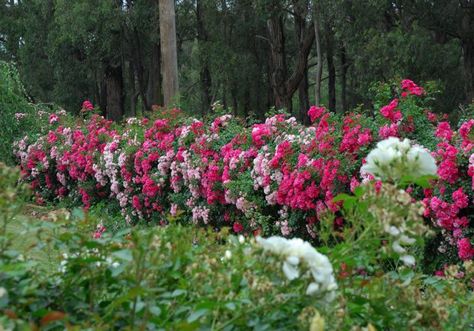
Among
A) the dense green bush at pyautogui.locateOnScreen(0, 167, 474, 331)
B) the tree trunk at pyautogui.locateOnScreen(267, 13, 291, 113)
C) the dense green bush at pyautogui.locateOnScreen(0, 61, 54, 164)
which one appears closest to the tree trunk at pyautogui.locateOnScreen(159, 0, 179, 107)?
the dense green bush at pyautogui.locateOnScreen(0, 61, 54, 164)

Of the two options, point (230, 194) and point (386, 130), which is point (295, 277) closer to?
point (386, 130)

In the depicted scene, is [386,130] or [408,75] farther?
[408,75]

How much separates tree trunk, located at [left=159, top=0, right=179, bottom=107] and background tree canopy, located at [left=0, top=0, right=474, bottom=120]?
10 cm

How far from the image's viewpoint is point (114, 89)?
25516mm

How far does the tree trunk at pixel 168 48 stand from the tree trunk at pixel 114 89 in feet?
38.1

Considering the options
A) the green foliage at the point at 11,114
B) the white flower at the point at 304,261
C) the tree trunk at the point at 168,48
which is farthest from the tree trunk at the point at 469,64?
the white flower at the point at 304,261

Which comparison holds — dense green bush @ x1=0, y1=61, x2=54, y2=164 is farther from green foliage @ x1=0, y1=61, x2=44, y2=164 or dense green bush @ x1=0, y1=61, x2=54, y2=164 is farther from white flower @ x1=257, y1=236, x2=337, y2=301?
white flower @ x1=257, y1=236, x2=337, y2=301

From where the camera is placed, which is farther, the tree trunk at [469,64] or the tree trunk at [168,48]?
the tree trunk at [469,64]

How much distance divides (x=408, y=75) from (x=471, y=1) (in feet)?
11.4

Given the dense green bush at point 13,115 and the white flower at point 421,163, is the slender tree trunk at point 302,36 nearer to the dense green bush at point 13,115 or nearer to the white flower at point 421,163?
the dense green bush at point 13,115

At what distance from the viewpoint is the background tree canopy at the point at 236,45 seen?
61.7ft

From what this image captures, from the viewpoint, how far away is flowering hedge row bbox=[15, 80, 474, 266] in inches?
209

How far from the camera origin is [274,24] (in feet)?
81.8

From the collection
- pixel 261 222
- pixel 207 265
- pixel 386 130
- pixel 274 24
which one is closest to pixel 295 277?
pixel 207 265
